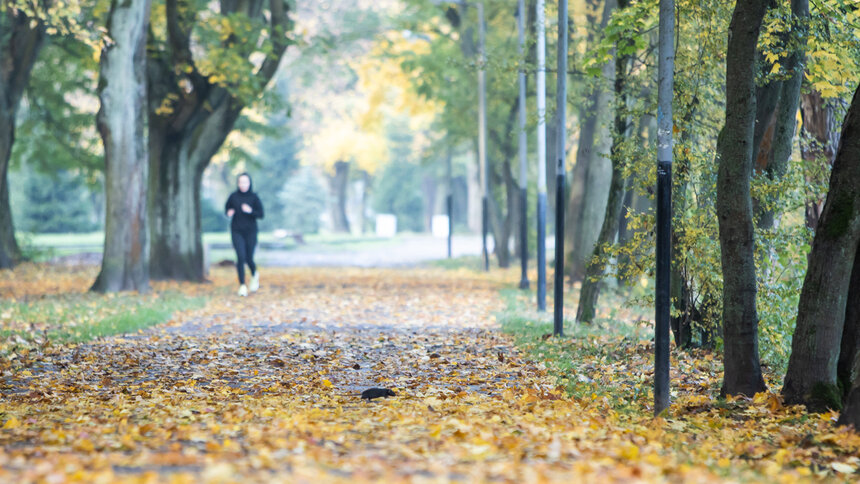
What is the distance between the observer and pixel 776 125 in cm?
957

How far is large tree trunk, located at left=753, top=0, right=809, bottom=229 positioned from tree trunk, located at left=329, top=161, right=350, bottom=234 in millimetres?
55276

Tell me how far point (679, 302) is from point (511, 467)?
6.15 m

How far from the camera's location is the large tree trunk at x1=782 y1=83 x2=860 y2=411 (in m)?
6.84

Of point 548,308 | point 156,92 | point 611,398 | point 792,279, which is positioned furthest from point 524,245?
point 611,398

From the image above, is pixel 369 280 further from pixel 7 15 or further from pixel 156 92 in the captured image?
pixel 7 15

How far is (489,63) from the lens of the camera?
57.3ft

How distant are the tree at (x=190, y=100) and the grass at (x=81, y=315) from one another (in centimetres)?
423

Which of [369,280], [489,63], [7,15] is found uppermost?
[7,15]

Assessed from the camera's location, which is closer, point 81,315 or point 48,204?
point 81,315

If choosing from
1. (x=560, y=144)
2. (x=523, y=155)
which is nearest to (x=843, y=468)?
(x=560, y=144)

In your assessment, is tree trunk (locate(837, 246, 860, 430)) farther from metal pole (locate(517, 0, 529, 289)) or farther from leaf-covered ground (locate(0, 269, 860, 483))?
metal pole (locate(517, 0, 529, 289))

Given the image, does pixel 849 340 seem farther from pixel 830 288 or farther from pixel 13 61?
pixel 13 61

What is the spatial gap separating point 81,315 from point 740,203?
10165 millimetres

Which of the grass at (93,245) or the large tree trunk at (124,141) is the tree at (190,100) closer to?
the large tree trunk at (124,141)
